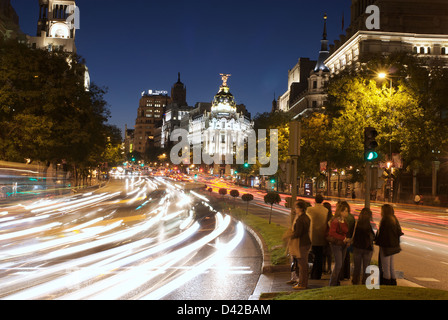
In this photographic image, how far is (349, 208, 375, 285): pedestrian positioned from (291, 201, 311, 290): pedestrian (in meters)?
1.00

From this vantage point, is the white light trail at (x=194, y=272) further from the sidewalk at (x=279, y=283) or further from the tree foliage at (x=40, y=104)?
the tree foliage at (x=40, y=104)

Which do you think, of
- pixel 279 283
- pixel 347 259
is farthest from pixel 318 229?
pixel 279 283

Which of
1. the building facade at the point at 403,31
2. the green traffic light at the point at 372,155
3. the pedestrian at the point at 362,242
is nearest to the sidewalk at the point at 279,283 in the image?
the pedestrian at the point at 362,242

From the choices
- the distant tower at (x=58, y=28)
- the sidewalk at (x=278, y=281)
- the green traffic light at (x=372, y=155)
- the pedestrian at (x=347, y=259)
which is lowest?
the sidewalk at (x=278, y=281)

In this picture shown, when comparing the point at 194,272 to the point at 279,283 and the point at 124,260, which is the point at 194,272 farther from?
the point at 124,260

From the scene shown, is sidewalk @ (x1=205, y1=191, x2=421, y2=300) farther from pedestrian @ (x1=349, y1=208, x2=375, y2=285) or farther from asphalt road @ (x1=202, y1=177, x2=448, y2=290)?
asphalt road @ (x1=202, y1=177, x2=448, y2=290)

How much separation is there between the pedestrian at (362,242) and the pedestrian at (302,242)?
1.00 metres

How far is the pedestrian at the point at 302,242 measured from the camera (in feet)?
31.7

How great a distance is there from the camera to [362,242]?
31.9ft

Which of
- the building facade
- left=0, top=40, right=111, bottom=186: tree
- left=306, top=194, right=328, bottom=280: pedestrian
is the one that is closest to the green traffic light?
left=306, top=194, right=328, bottom=280: pedestrian

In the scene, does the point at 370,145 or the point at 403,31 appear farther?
the point at 403,31

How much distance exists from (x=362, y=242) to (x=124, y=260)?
6805 mm

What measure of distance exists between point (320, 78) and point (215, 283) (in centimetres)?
8440

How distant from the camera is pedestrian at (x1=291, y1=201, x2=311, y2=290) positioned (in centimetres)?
966
